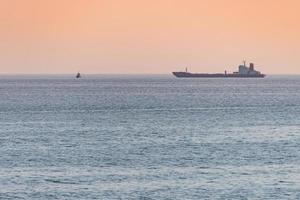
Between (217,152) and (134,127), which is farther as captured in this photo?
(134,127)

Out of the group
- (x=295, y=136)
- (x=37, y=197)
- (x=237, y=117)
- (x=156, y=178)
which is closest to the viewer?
(x=37, y=197)

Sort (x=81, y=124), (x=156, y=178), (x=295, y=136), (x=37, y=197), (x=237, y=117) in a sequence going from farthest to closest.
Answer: (x=237, y=117) < (x=81, y=124) < (x=295, y=136) < (x=156, y=178) < (x=37, y=197)

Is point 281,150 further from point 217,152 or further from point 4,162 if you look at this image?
point 4,162

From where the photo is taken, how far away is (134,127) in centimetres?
10269

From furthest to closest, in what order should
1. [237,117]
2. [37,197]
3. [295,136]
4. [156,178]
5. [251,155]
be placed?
1. [237,117]
2. [295,136]
3. [251,155]
4. [156,178]
5. [37,197]

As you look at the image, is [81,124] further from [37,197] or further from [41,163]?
[37,197]

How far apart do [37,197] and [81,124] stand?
2344 inches

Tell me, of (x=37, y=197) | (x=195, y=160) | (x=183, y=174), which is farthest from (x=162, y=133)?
(x=37, y=197)

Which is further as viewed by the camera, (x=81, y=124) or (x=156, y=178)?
(x=81, y=124)

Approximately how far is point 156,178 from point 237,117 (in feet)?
229

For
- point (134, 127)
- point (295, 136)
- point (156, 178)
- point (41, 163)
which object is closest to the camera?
point (156, 178)

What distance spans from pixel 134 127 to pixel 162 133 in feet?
30.0

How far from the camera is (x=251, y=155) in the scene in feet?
232

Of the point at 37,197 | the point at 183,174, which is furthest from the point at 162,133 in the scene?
the point at 37,197
